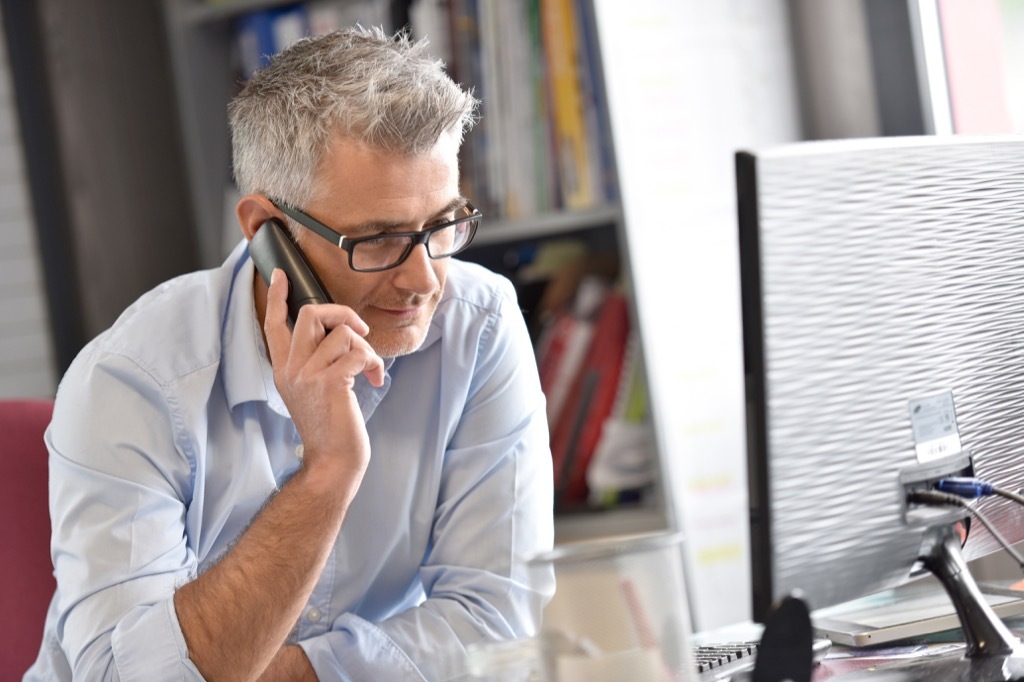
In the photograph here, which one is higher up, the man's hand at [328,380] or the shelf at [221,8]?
the shelf at [221,8]

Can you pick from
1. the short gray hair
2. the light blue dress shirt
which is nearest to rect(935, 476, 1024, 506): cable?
the light blue dress shirt

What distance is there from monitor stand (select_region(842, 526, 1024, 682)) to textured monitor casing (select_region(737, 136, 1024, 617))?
0.14 ft

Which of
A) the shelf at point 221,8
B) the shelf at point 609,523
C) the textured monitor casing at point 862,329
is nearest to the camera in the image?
the textured monitor casing at point 862,329

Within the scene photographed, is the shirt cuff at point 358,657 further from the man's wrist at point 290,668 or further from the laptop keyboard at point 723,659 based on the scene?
the laptop keyboard at point 723,659

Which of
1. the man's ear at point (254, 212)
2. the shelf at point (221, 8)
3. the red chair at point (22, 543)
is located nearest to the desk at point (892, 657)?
the man's ear at point (254, 212)

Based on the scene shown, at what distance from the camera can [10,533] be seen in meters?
1.39

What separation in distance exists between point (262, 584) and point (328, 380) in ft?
0.71

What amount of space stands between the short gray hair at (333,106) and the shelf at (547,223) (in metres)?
0.82

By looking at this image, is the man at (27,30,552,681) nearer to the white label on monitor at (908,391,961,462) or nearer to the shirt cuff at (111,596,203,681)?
the shirt cuff at (111,596,203,681)

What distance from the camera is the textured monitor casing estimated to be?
2.77ft

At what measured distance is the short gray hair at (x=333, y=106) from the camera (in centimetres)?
132

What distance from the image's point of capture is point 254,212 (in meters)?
1.42

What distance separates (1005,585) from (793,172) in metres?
0.67

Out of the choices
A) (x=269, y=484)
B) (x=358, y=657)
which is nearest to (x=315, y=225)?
(x=269, y=484)
